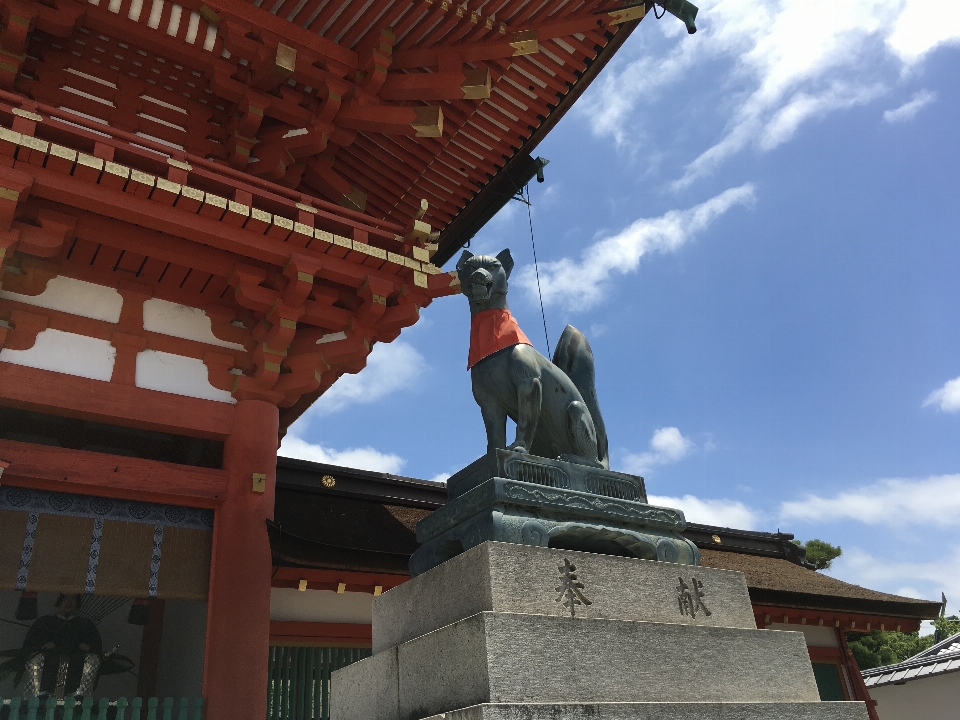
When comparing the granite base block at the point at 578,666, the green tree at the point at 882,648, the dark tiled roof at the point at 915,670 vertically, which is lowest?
the granite base block at the point at 578,666

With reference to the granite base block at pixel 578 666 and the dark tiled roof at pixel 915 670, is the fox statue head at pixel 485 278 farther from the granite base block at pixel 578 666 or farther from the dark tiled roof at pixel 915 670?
the dark tiled roof at pixel 915 670

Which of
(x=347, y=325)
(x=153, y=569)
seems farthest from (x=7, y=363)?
(x=347, y=325)

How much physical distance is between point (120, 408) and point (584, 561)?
185 inches

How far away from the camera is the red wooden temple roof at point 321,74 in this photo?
22.6 ft

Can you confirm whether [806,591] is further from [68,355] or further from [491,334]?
[68,355]

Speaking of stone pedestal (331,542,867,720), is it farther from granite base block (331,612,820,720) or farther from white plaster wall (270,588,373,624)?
white plaster wall (270,588,373,624)

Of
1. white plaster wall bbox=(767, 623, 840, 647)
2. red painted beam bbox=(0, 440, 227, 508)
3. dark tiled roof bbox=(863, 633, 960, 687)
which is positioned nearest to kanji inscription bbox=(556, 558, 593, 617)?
red painted beam bbox=(0, 440, 227, 508)

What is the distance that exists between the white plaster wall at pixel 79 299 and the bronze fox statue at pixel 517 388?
398 centimetres

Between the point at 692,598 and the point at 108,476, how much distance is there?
4.93 meters

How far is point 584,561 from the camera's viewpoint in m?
3.77

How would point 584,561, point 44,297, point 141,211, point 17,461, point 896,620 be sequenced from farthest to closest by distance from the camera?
point 896,620 < point 44,297 < point 141,211 < point 17,461 < point 584,561

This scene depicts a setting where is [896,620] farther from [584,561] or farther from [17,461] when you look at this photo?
[17,461]

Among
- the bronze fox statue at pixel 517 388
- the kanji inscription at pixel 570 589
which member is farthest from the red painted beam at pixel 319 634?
the kanji inscription at pixel 570 589

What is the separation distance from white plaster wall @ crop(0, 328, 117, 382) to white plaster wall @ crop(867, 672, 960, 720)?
16.4 m
